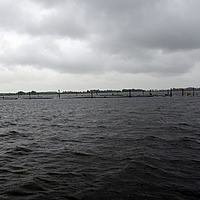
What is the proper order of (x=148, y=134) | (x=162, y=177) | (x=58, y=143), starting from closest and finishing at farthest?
(x=162, y=177) → (x=58, y=143) → (x=148, y=134)

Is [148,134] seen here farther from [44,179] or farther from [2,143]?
[2,143]

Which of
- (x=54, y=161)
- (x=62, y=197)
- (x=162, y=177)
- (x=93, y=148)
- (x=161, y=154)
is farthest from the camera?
(x=93, y=148)

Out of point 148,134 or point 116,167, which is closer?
point 116,167

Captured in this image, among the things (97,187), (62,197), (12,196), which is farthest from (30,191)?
(97,187)

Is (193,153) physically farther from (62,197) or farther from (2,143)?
(2,143)

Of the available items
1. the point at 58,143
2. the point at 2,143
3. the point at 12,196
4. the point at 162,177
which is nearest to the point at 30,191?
the point at 12,196

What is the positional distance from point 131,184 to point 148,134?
353 inches

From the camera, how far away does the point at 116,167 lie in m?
8.86

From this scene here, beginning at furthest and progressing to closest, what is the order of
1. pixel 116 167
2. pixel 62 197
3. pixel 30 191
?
pixel 116 167 → pixel 30 191 → pixel 62 197

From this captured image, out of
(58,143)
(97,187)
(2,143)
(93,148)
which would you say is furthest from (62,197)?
(2,143)

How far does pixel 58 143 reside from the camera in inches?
533

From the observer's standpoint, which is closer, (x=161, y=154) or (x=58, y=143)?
(x=161, y=154)

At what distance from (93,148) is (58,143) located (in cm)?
297

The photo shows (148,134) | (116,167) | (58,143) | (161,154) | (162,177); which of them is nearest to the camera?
(162,177)
